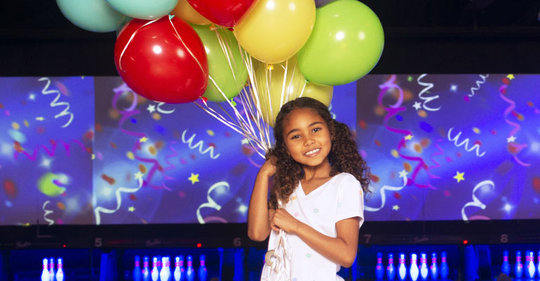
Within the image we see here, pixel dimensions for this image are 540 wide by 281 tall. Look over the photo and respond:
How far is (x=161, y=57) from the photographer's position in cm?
172

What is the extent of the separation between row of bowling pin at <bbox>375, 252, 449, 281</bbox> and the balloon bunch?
6.16 feet

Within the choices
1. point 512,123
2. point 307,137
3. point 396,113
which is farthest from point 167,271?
point 512,123

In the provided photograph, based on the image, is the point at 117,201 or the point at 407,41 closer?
the point at 117,201

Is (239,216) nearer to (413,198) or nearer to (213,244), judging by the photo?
(213,244)

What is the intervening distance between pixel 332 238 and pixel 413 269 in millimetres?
2319

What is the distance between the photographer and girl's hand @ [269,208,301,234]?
1588mm

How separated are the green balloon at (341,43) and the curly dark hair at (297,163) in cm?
23

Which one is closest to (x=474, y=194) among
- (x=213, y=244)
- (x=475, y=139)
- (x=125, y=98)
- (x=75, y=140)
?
(x=475, y=139)

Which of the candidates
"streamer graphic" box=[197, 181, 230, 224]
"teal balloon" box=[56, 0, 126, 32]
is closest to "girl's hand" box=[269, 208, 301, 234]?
"teal balloon" box=[56, 0, 126, 32]

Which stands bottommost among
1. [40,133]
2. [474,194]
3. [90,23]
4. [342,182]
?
[342,182]

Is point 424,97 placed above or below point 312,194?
above

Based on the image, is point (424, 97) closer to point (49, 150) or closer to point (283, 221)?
point (49, 150)

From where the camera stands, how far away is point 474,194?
3891mm

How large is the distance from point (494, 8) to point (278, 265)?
10.9 feet
